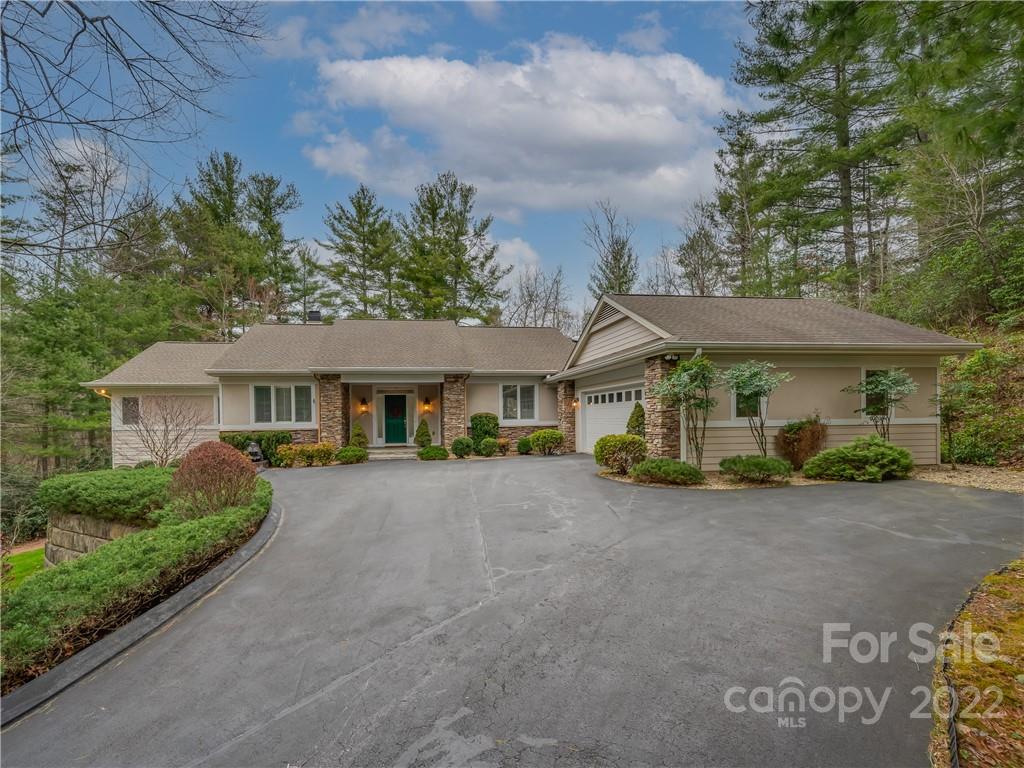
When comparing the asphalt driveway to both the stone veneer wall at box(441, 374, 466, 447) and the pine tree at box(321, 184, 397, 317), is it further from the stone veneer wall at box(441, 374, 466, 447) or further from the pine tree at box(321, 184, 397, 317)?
the pine tree at box(321, 184, 397, 317)

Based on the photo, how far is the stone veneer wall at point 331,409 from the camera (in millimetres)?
14070

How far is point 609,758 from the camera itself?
2.06 m

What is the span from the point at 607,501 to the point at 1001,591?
14.3 feet

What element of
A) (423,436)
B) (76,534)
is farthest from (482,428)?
(76,534)

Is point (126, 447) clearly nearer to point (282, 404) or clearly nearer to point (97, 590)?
point (282, 404)

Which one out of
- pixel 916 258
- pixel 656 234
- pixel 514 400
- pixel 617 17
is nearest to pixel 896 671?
pixel 617 17

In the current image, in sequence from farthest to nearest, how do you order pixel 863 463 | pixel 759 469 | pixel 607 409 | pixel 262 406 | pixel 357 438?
pixel 262 406 → pixel 357 438 → pixel 607 409 → pixel 863 463 → pixel 759 469

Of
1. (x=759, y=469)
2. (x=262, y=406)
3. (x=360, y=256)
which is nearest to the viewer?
(x=759, y=469)

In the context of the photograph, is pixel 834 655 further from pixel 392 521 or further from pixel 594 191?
pixel 594 191

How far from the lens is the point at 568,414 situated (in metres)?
15.2

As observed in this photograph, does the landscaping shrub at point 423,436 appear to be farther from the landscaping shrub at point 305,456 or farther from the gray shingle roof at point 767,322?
the gray shingle roof at point 767,322

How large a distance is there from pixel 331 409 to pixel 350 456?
78.0 inches

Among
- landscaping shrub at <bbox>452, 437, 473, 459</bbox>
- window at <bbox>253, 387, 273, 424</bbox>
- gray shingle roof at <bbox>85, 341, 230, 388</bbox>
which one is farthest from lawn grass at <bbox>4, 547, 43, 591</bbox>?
landscaping shrub at <bbox>452, 437, 473, 459</bbox>

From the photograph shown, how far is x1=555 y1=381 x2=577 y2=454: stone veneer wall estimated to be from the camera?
593 inches
